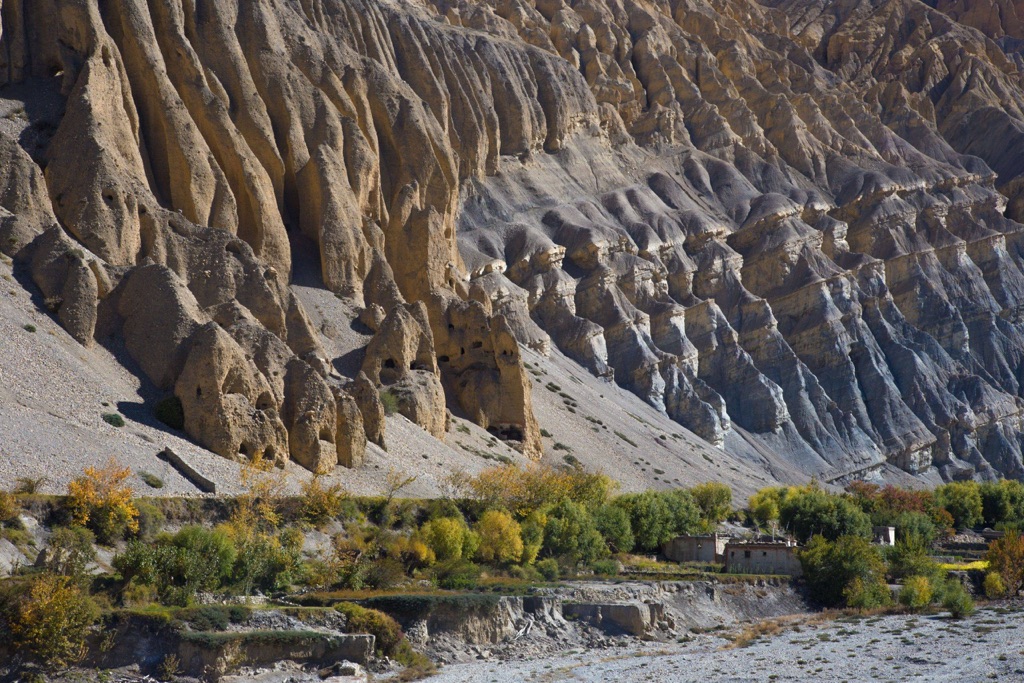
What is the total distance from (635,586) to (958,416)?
75.2 m

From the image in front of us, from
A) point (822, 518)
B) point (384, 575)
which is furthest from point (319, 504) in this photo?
point (822, 518)

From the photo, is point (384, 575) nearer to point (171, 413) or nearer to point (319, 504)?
point (319, 504)

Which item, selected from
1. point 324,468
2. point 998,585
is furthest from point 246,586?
point 998,585

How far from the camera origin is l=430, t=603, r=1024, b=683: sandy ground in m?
36.3

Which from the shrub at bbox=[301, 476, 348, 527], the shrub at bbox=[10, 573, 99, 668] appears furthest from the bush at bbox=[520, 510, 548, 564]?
the shrub at bbox=[10, 573, 99, 668]

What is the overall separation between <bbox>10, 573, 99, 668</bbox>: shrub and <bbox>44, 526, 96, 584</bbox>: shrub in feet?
6.17

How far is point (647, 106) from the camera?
139250 millimetres

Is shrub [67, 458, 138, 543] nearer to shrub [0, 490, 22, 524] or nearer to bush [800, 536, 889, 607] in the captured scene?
shrub [0, 490, 22, 524]

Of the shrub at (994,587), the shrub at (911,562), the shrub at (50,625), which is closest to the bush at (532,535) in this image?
the shrub at (911,562)

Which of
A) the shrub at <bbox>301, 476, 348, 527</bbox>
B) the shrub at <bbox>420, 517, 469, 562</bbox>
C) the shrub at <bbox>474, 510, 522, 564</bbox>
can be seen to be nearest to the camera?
the shrub at <bbox>301, 476, 348, 527</bbox>

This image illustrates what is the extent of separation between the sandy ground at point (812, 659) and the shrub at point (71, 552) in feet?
31.0

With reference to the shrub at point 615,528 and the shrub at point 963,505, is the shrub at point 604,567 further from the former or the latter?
the shrub at point 963,505

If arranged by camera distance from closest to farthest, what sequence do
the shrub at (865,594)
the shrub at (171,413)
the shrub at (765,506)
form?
the shrub at (171,413)
the shrub at (865,594)
the shrub at (765,506)

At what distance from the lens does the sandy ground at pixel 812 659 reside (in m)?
36.3
